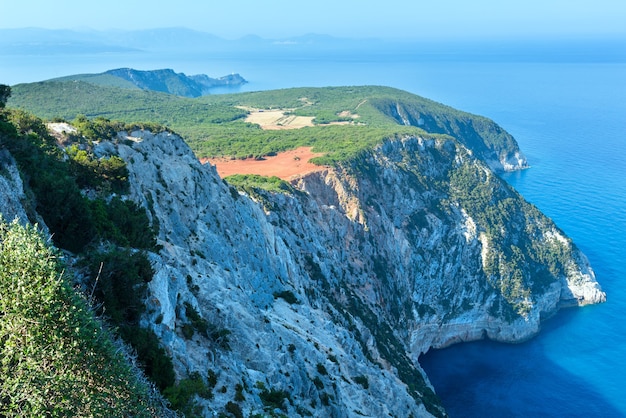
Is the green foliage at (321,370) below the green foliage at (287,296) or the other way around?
below

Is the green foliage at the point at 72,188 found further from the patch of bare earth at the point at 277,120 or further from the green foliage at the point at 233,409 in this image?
the patch of bare earth at the point at 277,120

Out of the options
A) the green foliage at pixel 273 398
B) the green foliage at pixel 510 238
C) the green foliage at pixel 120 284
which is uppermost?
the green foliage at pixel 120 284

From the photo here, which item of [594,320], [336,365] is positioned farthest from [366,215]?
[594,320]

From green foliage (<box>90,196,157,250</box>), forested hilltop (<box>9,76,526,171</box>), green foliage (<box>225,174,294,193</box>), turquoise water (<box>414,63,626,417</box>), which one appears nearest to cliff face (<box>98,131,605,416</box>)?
green foliage (<box>225,174,294,193</box>)

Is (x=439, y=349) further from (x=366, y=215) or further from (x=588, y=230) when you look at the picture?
(x=588, y=230)

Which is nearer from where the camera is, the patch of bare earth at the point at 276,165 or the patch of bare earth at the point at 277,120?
the patch of bare earth at the point at 276,165

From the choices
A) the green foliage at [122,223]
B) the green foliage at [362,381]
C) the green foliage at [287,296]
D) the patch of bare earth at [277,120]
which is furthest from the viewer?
the patch of bare earth at [277,120]

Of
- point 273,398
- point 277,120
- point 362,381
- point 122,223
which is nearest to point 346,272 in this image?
point 362,381

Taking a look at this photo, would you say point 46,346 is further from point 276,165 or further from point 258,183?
point 276,165

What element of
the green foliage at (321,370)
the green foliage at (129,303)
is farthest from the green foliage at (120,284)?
the green foliage at (321,370)
